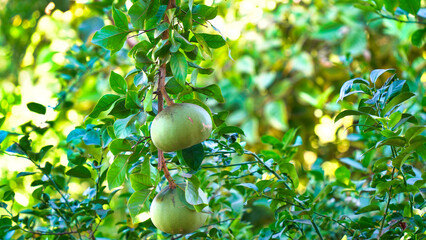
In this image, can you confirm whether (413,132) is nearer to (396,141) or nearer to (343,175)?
(396,141)

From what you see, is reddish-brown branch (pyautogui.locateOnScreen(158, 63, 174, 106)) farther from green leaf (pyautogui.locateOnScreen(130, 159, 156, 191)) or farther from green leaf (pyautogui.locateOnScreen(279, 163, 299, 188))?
green leaf (pyautogui.locateOnScreen(279, 163, 299, 188))

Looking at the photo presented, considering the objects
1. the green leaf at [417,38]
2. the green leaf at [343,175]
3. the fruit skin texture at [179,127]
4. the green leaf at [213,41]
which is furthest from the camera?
the green leaf at [417,38]

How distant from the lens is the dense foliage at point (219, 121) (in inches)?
22.7

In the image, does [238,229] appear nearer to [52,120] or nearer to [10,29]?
[52,120]

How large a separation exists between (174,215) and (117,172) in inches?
4.0

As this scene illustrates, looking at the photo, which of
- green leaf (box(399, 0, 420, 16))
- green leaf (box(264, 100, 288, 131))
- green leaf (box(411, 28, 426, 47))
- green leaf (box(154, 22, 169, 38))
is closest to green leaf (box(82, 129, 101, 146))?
green leaf (box(154, 22, 169, 38))

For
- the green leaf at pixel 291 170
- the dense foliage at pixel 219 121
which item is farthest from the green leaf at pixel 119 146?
the green leaf at pixel 291 170

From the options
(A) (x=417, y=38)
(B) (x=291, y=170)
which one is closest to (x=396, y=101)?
(B) (x=291, y=170)

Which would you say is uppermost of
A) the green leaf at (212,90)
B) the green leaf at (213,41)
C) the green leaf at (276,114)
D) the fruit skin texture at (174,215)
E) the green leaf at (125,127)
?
the green leaf at (213,41)

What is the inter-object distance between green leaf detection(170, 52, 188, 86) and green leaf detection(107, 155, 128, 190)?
0.46 feet

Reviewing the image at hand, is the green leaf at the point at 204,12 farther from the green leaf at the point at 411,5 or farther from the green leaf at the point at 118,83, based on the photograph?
the green leaf at the point at 411,5

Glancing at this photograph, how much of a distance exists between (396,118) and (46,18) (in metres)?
2.14

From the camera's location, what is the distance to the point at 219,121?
647mm

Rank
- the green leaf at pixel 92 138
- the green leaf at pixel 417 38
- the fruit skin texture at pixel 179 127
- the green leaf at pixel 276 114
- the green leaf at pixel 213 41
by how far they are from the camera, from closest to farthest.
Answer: the fruit skin texture at pixel 179 127 → the green leaf at pixel 213 41 → the green leaf at pixel 92 138 → the green leaf at pixel 417 38 → the green leaf at pixel 276 114
